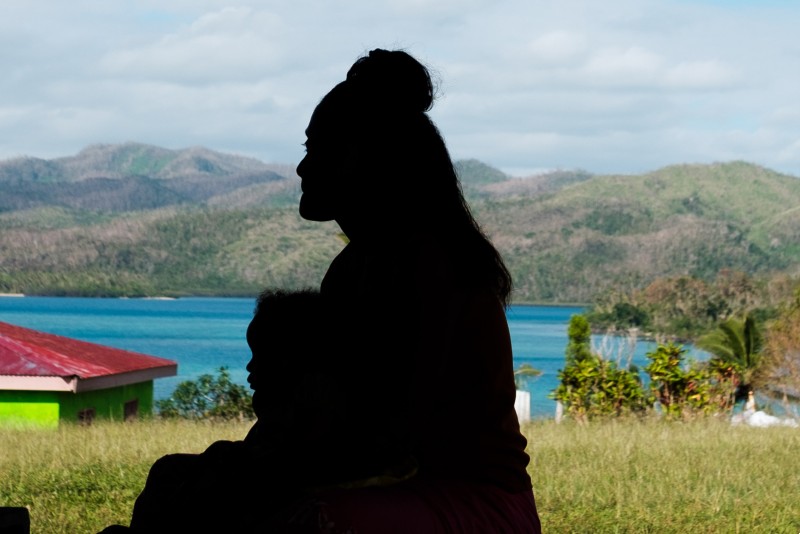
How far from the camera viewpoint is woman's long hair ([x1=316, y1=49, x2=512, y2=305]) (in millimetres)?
2939

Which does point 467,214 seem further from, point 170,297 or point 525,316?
point 525,316

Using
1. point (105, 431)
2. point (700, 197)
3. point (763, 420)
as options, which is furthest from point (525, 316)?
point (105, 431)

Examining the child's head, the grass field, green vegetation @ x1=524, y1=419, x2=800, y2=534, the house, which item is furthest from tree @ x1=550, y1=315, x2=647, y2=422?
the child's head

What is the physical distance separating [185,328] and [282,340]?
101456 mm

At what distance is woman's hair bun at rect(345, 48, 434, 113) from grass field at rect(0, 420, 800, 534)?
3306 mm

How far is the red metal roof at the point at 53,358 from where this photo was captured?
49.6ft

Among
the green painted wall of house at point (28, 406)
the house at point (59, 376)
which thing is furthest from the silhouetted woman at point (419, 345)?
the green painted wall of house at point (28, 406)

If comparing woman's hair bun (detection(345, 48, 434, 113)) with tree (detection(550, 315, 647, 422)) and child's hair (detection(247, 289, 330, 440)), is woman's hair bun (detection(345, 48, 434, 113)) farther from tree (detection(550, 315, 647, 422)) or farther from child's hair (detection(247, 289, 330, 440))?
tree (detection(550, 315, 647, 422))

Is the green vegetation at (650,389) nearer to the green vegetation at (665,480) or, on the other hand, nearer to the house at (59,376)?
the green vegetation at (665,480)

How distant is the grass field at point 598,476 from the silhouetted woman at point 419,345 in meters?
3.09

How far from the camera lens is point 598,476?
7148mm

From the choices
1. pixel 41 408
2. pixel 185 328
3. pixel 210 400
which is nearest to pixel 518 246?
pixel 185 328

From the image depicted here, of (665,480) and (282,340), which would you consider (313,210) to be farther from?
(665,480)

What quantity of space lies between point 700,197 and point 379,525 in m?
137
